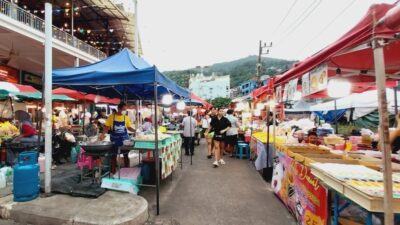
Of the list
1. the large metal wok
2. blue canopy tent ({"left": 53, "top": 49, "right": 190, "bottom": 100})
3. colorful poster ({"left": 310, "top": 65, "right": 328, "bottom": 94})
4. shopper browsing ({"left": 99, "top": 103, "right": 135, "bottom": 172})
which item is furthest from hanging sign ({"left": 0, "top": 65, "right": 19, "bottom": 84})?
colorful poster ({"left": 310, "top": 65, "right": 328, "bottom": 94})

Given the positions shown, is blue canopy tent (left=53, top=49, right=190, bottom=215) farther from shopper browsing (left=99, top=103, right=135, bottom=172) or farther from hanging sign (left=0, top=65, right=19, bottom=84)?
hanging sign (left=0, top=65, right=19, bottom=84)

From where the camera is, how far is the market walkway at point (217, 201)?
429cm

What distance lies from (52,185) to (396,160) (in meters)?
7.04

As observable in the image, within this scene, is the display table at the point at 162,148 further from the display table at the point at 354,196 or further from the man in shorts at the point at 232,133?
the man in shorts at the point at 232,133

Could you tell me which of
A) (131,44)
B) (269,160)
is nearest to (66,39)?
(131,44)

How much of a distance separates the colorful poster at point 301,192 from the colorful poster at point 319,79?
1.28 metres

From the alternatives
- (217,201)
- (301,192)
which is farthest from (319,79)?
(217,201)

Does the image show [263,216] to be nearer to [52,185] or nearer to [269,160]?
[269,160]

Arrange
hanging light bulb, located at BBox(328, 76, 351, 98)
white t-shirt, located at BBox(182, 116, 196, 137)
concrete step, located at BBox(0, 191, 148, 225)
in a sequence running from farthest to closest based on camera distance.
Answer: white t-shirt, located at BBox(182, 116, 196, 137)
hanging light bulb, located at BBox(328, 76, 351, 98)
concrete step, located at BBox(0, 191, 148, 225)

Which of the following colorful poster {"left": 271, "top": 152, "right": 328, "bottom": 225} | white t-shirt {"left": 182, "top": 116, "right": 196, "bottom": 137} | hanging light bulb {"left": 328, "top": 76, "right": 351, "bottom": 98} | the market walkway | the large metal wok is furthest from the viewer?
white t-shirt {"left": 182, "top": 116, "right": 196, "bottom": 137}

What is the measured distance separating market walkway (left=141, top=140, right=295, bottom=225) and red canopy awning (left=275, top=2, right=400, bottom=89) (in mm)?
2672

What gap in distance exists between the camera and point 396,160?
4.24m

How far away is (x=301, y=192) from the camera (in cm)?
388

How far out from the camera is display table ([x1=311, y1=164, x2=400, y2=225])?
2.07 meters
